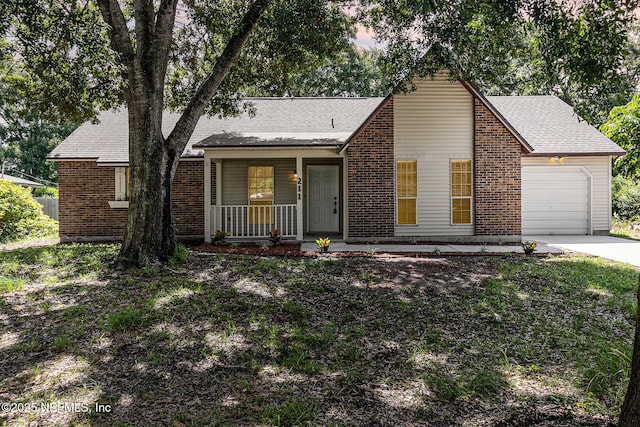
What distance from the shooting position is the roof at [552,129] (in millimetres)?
13172

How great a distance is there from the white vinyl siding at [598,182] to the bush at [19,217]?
17.4 meters

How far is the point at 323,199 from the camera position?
1372 centimetres

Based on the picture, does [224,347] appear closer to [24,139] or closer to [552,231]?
[552,231]

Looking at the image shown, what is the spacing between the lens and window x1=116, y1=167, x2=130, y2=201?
503 inches

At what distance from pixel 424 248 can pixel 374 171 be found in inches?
104

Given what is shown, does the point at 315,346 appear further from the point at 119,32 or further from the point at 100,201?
the point at 100,201

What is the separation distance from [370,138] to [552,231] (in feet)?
24.5

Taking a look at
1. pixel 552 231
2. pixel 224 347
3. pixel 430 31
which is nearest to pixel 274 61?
pixel 430 31

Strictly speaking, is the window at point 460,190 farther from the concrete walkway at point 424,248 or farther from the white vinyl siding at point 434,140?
the concrete walkway at point 424,248

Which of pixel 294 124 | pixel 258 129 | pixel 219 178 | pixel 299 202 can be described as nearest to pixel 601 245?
pixel 299 202

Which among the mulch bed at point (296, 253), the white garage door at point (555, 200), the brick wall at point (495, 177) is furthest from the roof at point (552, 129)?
the mulch bed at point (296, 253)

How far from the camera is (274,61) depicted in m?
11.1

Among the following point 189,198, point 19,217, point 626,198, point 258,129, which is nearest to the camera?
point 189,198

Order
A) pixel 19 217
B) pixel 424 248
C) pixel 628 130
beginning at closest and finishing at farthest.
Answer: pixel 424 248 < pixel 628 130 < pixel 19 217
